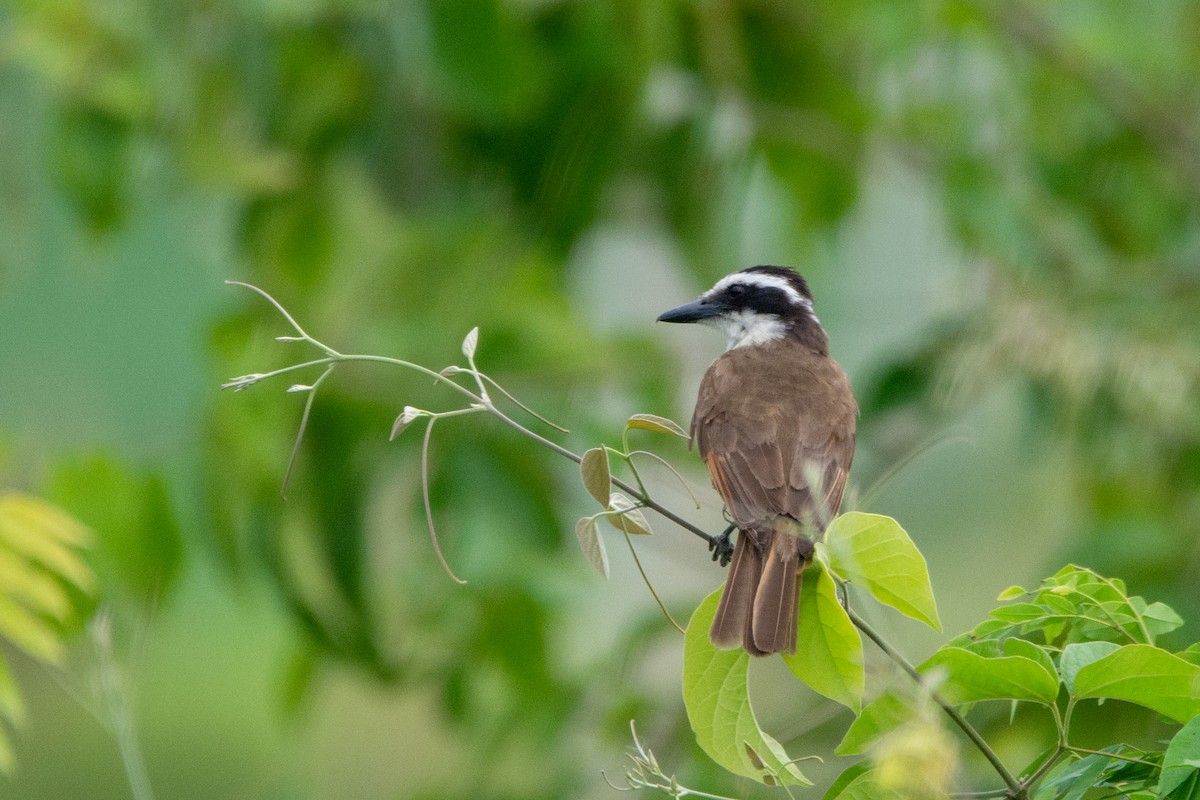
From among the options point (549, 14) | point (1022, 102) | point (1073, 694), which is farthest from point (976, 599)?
point (1073, 694)

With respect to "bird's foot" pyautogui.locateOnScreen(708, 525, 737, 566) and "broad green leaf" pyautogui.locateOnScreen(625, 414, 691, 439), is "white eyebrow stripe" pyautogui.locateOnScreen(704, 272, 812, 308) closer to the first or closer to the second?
"bird's foot" pyautogui.locateOnScreen(708, 525, 737, 566)

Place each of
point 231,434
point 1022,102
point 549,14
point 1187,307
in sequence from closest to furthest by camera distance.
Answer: point 231,434
point 1187,307
point 549,14
point 1022,102

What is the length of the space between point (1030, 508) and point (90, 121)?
272 cm

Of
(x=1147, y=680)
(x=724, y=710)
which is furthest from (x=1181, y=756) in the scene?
(x=724, y=710)

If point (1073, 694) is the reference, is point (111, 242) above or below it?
above

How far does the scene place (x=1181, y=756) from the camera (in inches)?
43.0

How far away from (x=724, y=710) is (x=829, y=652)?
0.11 meters

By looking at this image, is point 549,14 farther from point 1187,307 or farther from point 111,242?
point 1187,307

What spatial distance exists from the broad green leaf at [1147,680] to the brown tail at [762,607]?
0.92ft

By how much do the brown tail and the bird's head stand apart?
45.0 inches

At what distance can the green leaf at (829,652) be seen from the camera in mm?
1264

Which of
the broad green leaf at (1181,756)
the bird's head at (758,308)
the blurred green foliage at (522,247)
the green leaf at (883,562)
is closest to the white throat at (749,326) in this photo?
the bird's head at (758,308)

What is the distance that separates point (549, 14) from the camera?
389 cm

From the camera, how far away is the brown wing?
2084 mm
